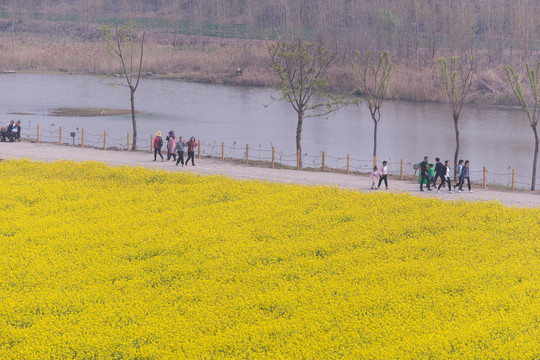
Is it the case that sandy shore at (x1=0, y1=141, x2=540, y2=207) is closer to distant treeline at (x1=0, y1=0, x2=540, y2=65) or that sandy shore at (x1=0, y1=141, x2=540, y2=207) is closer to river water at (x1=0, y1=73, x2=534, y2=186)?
river water at (x1=0, y1=73, x2=534, y2=186)

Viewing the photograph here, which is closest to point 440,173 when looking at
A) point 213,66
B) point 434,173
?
point 434,173

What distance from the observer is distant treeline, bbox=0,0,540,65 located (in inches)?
3698

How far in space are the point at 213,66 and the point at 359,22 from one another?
866 inches

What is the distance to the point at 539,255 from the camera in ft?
59.4

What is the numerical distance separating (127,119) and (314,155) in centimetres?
2273

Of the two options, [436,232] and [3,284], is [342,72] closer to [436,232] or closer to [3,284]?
[436,232]

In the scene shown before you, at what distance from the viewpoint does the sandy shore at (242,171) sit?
28.2 m

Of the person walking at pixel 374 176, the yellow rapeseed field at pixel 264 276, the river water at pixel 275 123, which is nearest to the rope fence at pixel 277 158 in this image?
the river water at pixel 275 123

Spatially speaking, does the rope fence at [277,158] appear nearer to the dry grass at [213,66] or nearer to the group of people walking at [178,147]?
the group of people walking at [178,147]

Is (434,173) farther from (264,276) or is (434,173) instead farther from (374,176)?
(264,276)

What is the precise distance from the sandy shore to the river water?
6.25 metres

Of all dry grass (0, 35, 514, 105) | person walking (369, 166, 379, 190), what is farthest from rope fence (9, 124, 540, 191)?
dry grass (0, 35, 514, 105)

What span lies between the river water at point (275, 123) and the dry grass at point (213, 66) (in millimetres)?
3130

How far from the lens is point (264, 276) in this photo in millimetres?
16141
